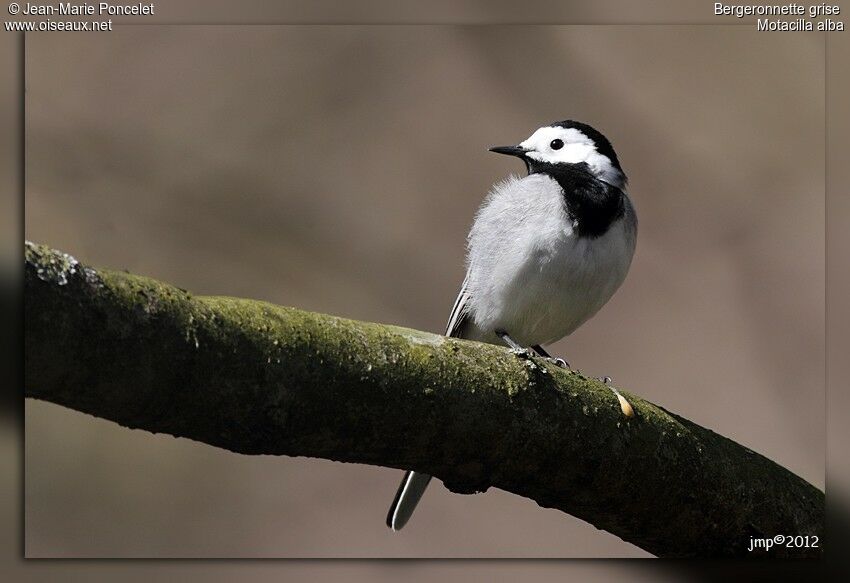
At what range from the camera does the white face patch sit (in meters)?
3.03

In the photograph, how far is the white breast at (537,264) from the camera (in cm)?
271

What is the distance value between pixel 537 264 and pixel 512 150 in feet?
1.87

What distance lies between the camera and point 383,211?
9.51 feet

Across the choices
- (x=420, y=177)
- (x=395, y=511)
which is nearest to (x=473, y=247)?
(x=420, y=177)

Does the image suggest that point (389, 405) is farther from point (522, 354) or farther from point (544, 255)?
point (544, 255)

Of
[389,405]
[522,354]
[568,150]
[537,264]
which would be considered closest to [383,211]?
[537,264]

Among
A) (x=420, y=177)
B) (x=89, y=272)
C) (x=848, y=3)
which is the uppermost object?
(x=848, y=3)

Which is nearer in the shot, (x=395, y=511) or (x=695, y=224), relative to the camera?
(x=395, y=511)

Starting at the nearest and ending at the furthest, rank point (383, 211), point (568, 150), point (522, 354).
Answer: point (522, 354), point (383, 211), point (568, 150)

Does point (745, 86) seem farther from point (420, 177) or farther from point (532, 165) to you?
point (420, 177)

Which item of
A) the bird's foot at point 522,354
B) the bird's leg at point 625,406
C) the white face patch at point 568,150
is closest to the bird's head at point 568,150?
the white face patch at point 568,150

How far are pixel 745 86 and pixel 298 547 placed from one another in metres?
1.73

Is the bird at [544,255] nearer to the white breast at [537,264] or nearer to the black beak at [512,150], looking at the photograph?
the white breast at [537,264]

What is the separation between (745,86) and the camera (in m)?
2.78
